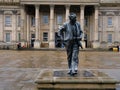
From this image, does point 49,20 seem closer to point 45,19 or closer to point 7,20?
point 45,19

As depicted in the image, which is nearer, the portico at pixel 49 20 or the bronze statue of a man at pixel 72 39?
the bronze statue of a man at pixel 72 39

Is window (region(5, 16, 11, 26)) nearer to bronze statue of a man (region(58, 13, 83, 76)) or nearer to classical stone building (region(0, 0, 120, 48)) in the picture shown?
classical stone building (region(0, 0, 120, 48))

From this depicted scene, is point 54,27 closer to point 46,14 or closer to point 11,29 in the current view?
point 46,14

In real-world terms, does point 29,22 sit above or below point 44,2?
below

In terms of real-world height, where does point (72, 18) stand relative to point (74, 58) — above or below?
above

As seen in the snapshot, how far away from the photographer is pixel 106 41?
68.8 metres

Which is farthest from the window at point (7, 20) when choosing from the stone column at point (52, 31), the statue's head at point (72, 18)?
the statue's head at point (72, 18)

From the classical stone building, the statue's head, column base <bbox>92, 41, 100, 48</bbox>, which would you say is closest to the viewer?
the statue's head

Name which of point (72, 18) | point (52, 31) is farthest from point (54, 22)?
point (72, 18)

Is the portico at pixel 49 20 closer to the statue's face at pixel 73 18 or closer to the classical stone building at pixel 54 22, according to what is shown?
the classical stone building at pixel 54 22

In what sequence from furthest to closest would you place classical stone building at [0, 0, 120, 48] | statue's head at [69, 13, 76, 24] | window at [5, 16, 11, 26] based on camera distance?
window at [5, 16, 11, 26], classical stone building at [0, 0, 120, 48], statue's head at [69, 13, 76, 24]

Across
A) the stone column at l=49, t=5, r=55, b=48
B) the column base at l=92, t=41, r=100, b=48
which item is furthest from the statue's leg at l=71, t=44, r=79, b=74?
the column base at l=92, t=41, r=100, b=48

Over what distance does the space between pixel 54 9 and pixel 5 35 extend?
1309 centimetres

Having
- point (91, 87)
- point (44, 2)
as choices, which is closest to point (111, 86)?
point (91, 87)
